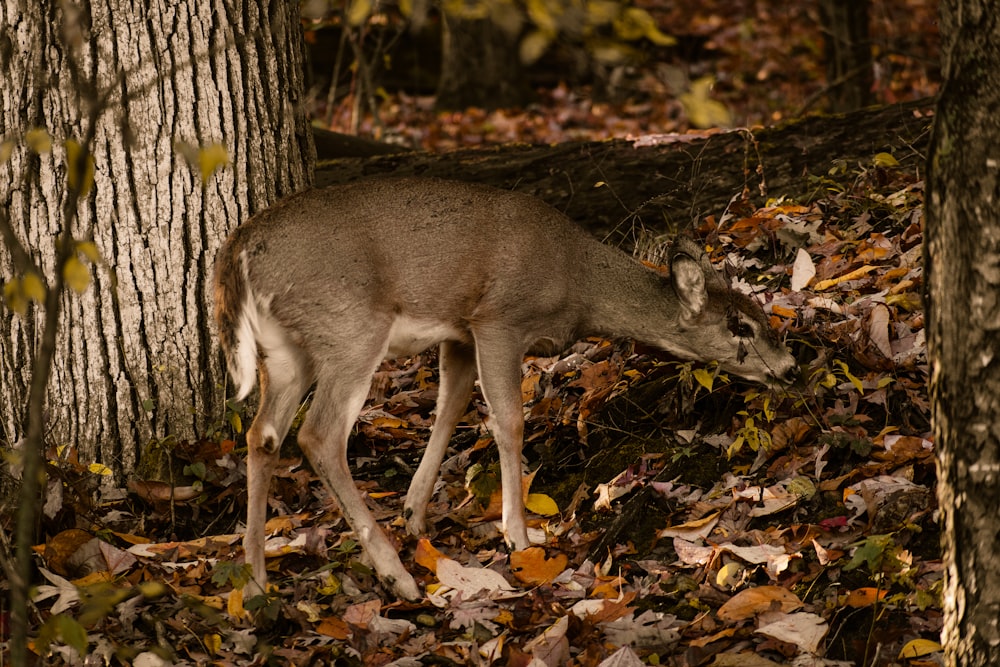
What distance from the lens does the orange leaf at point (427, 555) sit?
15.8 feet

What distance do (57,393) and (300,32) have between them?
2.09 m

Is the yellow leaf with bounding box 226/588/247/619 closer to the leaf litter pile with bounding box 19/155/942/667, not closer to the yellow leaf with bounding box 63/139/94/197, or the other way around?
the leaf litter pile with bounding box 19/155/942/667

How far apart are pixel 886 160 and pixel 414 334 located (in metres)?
3.32

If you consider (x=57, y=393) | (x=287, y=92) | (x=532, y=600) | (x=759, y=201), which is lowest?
(x=532, y=600)

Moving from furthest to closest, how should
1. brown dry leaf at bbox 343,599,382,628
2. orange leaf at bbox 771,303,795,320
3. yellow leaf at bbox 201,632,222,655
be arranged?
orange leaf at bbox 771,303,795,320
brown dry leaf at bbox 343,599,382,628
yellow leaf at bbox 201,632,222,655

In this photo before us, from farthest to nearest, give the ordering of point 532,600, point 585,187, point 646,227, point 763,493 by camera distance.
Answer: point 585,187 → point 646,227 → point 763,493 → point 532,600

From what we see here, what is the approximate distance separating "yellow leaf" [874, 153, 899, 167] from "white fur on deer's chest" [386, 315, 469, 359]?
307cm

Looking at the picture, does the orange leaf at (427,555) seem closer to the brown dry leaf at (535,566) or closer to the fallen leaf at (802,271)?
the brown dry leaf at (535,566)

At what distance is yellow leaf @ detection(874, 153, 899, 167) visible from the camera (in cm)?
686

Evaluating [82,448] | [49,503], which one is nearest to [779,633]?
[49,503]

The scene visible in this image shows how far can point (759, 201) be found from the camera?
7223 millimetres

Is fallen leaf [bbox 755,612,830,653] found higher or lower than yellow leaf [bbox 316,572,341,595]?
higher

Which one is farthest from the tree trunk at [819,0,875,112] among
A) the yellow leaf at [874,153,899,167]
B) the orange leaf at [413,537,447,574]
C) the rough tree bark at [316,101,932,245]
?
the orange leaf at [413,537,447,574]

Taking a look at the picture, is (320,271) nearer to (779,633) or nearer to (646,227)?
(779,633)
